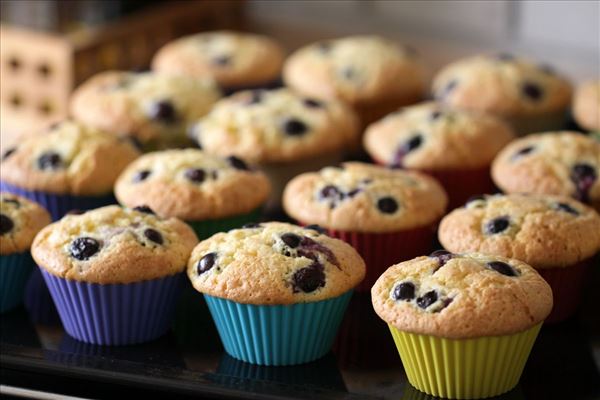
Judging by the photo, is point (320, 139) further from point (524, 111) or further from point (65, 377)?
point (65, 377)

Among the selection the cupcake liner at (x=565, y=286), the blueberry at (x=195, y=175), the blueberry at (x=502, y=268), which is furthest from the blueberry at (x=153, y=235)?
the cupcake liner at (x=565, y=286)

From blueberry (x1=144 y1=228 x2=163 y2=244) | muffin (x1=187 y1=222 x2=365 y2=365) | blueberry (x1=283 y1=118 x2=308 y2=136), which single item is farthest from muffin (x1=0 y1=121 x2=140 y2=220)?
muffin (x1=187 y1=222 x2=365 y2=365)

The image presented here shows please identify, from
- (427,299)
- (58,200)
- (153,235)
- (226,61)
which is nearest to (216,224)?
(153,235)

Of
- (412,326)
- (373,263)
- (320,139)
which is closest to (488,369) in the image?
(412,326)

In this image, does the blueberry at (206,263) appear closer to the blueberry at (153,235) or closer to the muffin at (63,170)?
the blueberry at (153,235)

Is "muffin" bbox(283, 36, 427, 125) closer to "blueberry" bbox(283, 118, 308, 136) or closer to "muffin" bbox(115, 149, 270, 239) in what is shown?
"blueberry" bbox(283, 118, 308, 136)

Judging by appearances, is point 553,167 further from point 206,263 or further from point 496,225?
point 206,263
